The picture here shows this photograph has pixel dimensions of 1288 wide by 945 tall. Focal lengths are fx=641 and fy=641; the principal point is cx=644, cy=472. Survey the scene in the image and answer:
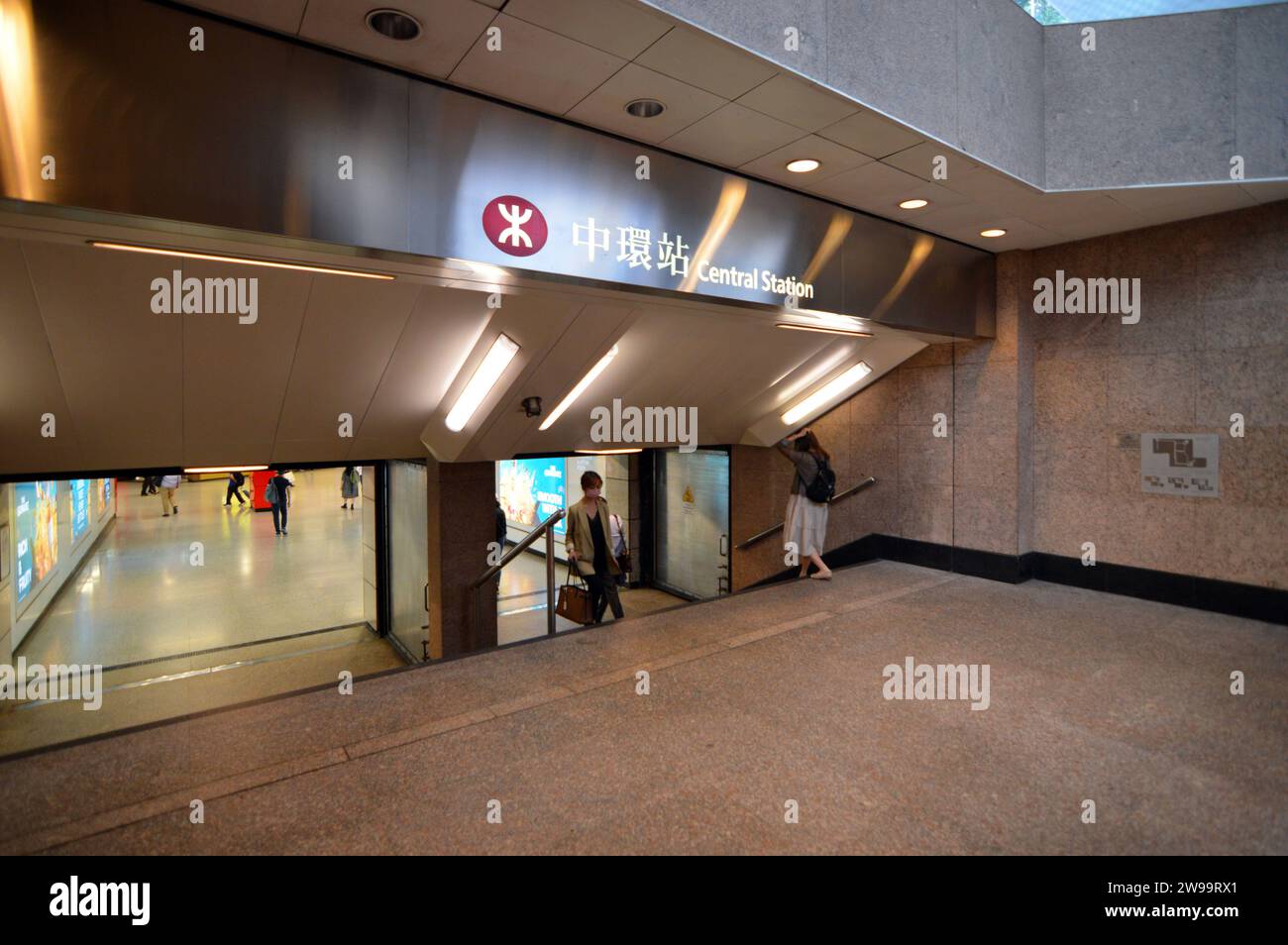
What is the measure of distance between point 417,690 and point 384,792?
3.51 feet

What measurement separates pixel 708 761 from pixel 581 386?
3.55 metres

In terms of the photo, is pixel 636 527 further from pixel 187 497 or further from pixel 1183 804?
pixel 187 497

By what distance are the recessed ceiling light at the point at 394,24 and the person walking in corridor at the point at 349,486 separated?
16.8m

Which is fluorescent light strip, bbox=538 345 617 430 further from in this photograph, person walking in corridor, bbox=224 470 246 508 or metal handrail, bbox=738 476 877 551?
person walking in corridor, bbox=224 470 246 508

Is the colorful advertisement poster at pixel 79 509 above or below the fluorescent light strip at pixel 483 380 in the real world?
below

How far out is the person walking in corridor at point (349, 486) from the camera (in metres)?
18.3

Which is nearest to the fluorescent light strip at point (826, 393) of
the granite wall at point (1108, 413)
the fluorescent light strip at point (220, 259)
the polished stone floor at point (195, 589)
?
the granite wall at point (1108, 413)

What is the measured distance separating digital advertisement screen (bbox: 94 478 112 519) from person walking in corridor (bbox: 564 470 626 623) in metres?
14.5

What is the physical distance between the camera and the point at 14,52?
224 centimetres

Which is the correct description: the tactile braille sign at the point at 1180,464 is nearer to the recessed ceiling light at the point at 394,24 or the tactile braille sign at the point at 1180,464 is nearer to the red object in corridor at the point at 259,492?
the recessed ceiling light at the point at 394,24

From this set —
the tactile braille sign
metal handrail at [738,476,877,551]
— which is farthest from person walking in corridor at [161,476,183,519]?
the tactile braille sign

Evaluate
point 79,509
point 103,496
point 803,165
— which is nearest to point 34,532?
point 79,509

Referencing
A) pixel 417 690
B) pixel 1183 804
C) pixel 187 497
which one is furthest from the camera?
pixel 187 497
